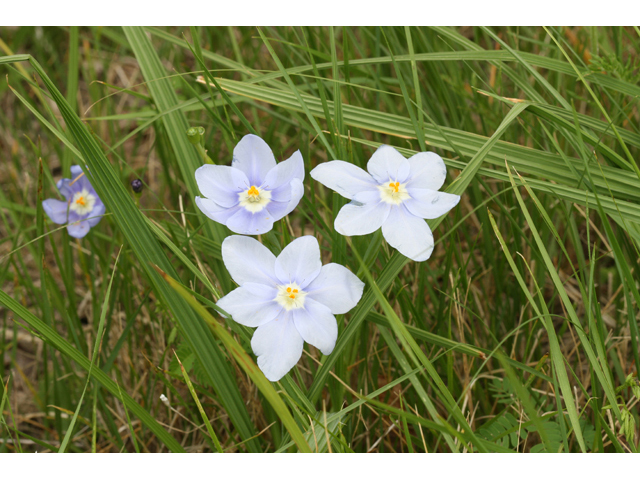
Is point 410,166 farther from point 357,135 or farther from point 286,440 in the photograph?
point 286,440

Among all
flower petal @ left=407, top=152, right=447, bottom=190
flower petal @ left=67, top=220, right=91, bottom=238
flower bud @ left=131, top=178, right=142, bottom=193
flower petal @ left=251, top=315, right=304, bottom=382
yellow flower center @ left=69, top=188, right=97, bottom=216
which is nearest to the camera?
flower petal @ left=251, top=315, right=304, bottom=382

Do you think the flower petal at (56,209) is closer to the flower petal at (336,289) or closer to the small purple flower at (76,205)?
the small purple flower at (76,205)

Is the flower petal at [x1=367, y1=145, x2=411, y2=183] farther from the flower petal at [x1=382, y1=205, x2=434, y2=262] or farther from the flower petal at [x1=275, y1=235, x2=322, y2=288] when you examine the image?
the flower petal at [x1=275, y1=235, x2=322, y2=288]

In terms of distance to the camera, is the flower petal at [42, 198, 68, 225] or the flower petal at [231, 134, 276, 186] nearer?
the flower petal at [231, 134, 276, 186]

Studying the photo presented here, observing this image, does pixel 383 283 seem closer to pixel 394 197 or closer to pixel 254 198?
pixel 394 197

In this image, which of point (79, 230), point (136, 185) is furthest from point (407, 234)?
point (79, 230)

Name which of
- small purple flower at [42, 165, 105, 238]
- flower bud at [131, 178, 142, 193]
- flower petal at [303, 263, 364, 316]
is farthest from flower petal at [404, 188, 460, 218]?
small purple flower at [42, 165, 105, 238]
